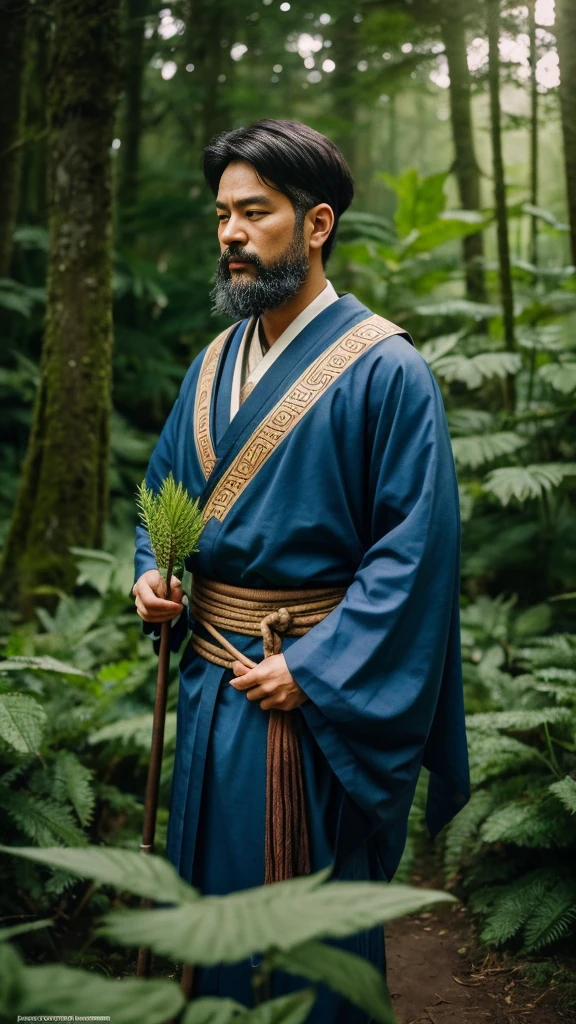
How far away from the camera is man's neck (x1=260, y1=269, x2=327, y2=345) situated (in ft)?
7.19

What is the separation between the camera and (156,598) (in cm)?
207

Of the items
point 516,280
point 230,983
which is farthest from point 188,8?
point 230,983

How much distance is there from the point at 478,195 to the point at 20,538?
17.9 feet

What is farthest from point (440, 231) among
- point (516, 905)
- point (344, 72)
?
point (516, 905)

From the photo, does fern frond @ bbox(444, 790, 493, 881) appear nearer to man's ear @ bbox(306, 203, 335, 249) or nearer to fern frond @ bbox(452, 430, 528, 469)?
fern frond @ bbox(452, 430, 528, 469)

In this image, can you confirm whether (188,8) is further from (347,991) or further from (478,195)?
(347,991)

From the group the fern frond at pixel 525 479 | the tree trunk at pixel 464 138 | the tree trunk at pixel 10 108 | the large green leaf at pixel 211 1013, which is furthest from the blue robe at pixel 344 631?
the tree trunk at pixel 464 138

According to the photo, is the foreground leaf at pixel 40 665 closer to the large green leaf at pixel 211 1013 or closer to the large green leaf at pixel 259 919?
the large green leaf at pixel 211 1013

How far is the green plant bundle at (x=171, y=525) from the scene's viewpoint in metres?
A: 1.89

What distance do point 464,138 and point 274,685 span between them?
619 centimetres

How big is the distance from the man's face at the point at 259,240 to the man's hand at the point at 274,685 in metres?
0.94

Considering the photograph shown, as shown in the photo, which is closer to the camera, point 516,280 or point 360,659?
point 360,659

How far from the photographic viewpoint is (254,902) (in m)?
1.02

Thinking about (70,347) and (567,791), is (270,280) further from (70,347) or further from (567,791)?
(70,347)
